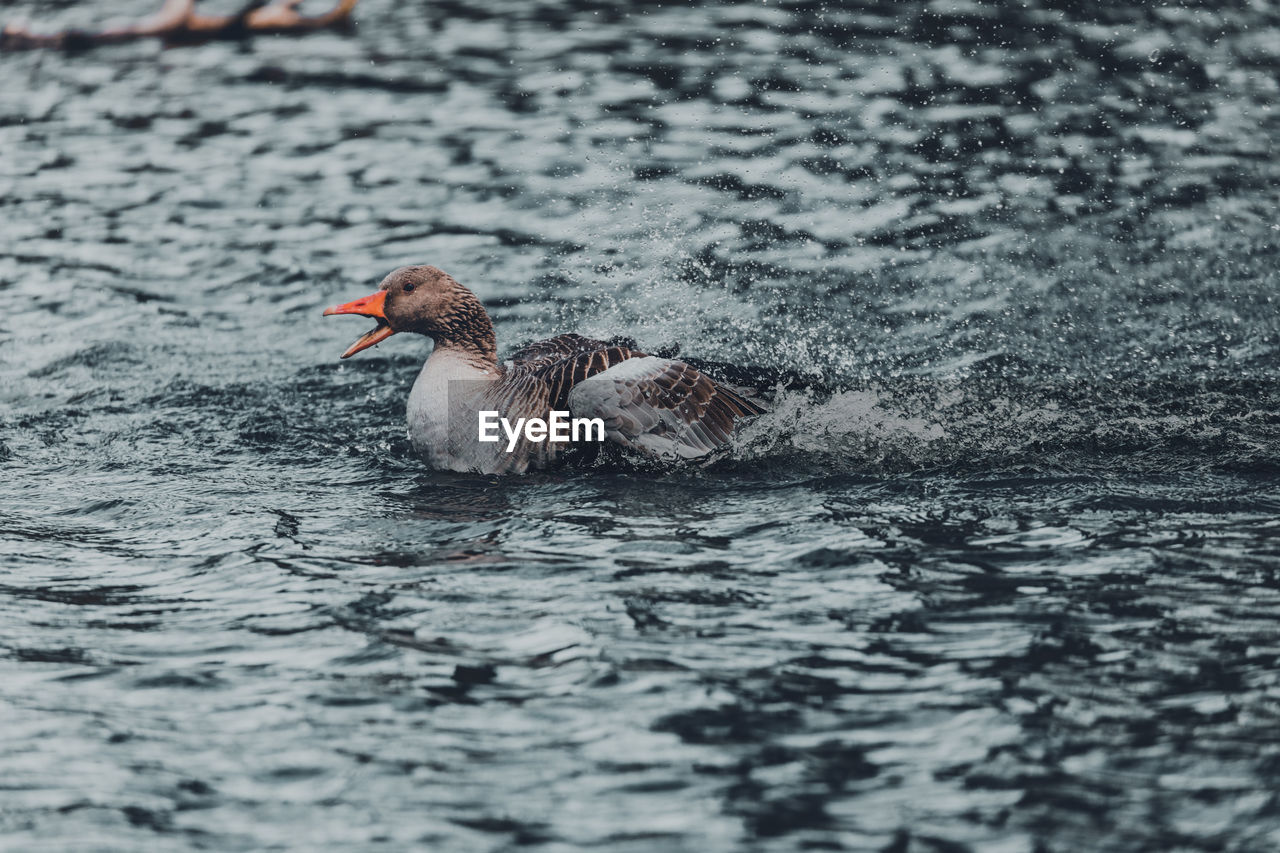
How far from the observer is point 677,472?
977 cm

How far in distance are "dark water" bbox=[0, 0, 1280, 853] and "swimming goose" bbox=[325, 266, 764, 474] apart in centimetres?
25

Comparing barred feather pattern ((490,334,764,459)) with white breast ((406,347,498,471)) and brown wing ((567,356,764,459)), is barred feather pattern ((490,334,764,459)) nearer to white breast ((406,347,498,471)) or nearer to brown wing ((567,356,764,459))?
brown wing ((567,356,764,459))

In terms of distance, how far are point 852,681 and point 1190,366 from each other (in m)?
6.16

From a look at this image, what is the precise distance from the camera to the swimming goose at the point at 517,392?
31.6 ft

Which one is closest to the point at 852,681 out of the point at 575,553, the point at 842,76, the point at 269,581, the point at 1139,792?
the point at 1139,792

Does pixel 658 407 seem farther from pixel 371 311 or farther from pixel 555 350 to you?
pixel 371 311

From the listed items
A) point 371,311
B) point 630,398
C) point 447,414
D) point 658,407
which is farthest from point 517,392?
point 371,311

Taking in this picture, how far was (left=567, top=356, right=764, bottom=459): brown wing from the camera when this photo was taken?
9547 millimetres

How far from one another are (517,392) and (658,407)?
0.94 metres

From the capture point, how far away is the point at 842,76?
707 inches

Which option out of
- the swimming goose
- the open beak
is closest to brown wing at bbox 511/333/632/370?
the swimming goose

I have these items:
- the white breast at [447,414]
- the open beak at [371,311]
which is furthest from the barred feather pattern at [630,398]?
the open beak at [371,311]

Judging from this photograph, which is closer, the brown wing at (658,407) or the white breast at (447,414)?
the brown wing at (658,407)

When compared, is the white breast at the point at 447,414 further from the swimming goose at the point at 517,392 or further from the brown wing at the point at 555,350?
the brown wing at the point at 555,350
